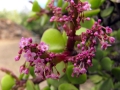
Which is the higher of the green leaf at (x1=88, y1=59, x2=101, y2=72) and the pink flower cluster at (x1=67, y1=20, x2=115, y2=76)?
the pink flower cluster at (x1=67, y1=20, x2=115, y2=76)

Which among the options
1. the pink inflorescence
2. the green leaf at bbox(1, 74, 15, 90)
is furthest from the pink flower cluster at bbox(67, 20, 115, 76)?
the green leaf at bbox(1, 74, 15, 90)

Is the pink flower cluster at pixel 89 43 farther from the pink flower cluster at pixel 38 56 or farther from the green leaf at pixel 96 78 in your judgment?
the green leaf at pixel 96 78

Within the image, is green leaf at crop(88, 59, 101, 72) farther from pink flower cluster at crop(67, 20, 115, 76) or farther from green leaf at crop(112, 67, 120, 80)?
pink flower cluster at crop(67, 20, 115, 76)

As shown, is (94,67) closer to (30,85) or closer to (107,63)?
(107,63)

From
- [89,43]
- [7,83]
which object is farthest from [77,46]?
[7,83]

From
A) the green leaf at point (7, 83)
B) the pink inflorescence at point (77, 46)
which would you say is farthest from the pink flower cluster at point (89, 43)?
the green leaf at point (7, 83)

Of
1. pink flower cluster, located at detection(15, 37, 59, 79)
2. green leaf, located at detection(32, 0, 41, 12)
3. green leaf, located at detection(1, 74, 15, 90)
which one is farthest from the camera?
green leaf, located at detection(32, 0, 41, 12)

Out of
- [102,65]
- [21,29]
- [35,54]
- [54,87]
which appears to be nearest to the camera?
[35,54]

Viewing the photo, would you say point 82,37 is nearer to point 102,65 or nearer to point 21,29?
point 102,65

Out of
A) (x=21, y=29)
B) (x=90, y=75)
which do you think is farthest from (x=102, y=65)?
(x=21, y=29)
